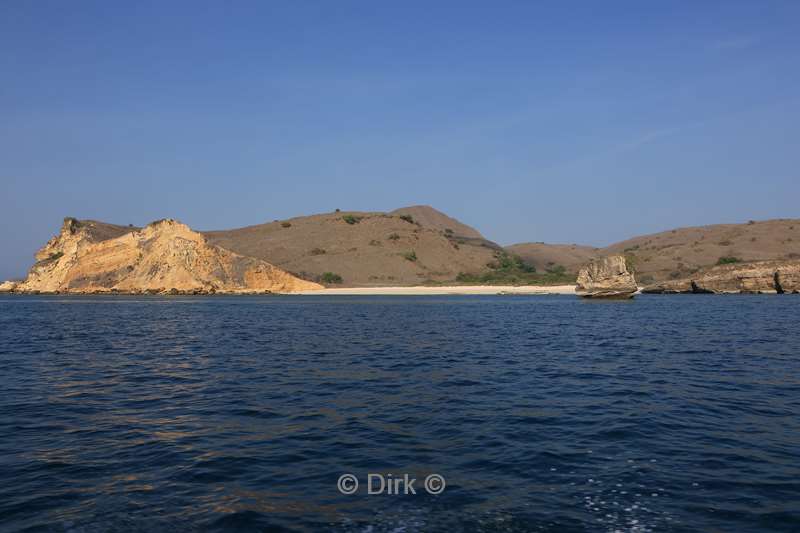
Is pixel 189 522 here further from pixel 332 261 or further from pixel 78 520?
pixel 332 261

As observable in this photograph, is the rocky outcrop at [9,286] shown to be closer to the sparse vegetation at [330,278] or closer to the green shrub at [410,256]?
the sparse vegetation at [330,278]

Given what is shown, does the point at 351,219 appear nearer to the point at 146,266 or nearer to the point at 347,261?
the point at 347,261

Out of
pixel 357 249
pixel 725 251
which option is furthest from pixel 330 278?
pixel 725 251

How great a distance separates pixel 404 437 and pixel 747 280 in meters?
83.0

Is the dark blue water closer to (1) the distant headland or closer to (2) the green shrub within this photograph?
(1) the distant headland

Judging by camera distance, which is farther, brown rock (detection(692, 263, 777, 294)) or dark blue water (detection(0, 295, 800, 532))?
brown rock (detection(692, 263, 777, 294))

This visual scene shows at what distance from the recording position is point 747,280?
76.4 metres

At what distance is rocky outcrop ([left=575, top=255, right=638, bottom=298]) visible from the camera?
65.6 meters

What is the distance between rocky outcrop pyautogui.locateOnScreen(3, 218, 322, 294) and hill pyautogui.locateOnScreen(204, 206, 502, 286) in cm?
2628

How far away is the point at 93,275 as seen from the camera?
90812 millimetres

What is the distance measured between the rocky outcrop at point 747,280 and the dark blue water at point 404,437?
60.9m

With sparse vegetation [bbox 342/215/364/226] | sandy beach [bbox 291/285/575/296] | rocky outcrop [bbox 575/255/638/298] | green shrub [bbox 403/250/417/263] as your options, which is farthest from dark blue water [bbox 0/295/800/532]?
sparse vegetation [bbox 342/215/364/226]

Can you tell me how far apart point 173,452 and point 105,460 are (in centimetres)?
113

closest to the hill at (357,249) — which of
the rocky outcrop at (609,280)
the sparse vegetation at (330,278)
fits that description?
the sparse vegetation at (330,278)
